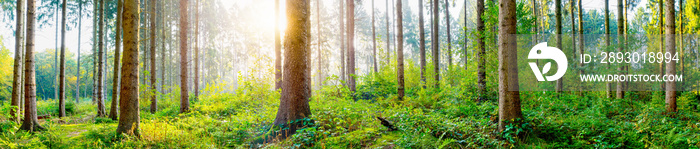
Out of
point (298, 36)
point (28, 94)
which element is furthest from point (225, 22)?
point (298, 36)

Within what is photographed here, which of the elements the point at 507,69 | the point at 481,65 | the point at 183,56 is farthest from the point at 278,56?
the point at 507,69

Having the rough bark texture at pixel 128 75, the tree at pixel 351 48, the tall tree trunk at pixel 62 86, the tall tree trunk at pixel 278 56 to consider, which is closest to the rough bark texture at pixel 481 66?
the tree at pixel 351 48

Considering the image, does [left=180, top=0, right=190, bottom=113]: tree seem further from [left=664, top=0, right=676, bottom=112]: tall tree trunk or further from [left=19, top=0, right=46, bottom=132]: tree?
[left=664, top=0, right=676, bottom=112]: tall tree trunk

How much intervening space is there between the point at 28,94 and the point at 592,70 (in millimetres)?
20004

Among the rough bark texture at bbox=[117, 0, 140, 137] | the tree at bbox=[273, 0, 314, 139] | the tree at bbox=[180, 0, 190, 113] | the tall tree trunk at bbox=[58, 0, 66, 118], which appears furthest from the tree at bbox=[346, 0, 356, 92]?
the tall tree trunk at bbox=[58, 0, 66, 118]

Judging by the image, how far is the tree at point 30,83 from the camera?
6641 millimetres

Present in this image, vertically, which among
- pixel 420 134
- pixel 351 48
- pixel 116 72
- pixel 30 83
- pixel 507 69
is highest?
pixel 351 48

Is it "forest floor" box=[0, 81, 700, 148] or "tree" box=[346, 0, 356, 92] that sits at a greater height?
"tree" box=[346, 0, 356, 92]

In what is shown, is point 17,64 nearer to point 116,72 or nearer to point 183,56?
point 116,72

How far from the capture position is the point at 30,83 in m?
6.73

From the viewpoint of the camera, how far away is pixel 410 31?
4550 centimetres

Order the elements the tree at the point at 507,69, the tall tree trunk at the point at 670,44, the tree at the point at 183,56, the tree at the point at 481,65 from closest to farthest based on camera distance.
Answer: the tree at the point at 507,69 < the tall tree trunk at the point at 670,44 < the tree at the point at 481,65 < the tree at the point at 183,56

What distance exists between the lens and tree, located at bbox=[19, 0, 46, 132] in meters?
6.64

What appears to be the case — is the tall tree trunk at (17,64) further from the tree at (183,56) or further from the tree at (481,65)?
the tree at (481,65)
